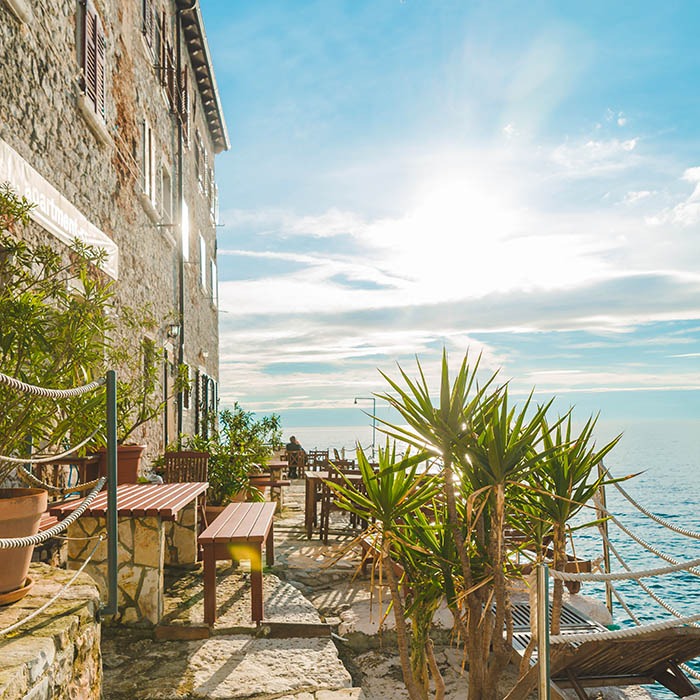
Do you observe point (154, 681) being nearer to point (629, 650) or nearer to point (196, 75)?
point (629, 650)

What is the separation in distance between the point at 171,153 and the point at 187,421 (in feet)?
17.0

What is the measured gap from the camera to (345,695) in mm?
3615

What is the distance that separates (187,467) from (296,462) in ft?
34.6

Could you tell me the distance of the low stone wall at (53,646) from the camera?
2154 mm

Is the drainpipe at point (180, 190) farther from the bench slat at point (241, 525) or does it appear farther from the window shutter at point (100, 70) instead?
the bench slat at point (241, 525)

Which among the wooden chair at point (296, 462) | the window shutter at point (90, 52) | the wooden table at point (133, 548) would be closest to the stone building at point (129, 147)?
the window shutter at point (90, 52)

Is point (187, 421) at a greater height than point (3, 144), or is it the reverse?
point (3, 144)

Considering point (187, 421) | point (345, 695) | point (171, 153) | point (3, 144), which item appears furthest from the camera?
point (187, 421)

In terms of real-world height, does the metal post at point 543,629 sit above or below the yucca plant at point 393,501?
below

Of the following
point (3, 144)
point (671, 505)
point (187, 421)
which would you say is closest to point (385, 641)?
point (3, 144)

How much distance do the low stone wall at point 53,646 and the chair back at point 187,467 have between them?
469 cm

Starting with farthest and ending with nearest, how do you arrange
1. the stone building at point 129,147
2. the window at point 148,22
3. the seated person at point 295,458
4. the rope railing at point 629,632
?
the seated person at point 295,458 → the window at point 148,22 → the stone building at point 129,147 → the rope railing at point 629,632

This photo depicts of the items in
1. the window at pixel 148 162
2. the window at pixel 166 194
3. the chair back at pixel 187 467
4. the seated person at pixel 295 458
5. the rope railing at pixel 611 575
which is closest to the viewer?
the rope railing at pixel 611 575

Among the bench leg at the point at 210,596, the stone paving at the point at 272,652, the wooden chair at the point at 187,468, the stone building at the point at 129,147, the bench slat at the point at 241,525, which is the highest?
the stone building at the point at 129,147
